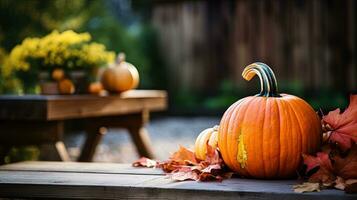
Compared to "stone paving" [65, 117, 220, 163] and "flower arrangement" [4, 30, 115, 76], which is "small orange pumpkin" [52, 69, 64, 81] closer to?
"flower arrangement" [4, 30, 115, 76]

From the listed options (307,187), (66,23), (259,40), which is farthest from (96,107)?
(259,40)

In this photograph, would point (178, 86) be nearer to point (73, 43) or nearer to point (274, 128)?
point (73, 43)

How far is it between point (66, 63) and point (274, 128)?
90.0 inches

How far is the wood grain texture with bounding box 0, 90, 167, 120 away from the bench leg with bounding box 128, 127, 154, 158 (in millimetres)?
387

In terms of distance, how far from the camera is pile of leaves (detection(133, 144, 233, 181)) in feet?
6.51

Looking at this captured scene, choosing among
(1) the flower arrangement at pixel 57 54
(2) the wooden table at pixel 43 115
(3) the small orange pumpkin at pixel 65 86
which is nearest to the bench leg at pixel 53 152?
(2) the wooden table at pixel 43 115

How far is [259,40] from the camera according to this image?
10234 millimetres

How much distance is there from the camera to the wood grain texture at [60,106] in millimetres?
3234

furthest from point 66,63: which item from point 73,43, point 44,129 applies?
point 44,129

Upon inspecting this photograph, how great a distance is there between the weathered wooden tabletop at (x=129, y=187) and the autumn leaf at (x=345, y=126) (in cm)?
23

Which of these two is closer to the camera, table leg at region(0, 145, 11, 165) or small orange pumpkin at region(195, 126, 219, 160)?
small orange pumpkin at region(195, 126, 219, 160)

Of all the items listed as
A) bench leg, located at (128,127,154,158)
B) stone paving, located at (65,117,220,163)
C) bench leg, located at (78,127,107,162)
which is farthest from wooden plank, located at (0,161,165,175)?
stone paving, located at (65,117,220,163)

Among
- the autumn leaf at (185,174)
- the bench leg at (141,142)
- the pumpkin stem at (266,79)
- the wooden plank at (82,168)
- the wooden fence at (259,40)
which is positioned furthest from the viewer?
the wooden fence at (259,40)

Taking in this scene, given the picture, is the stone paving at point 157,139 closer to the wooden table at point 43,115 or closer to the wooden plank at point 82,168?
the wooden table at point 43,115
